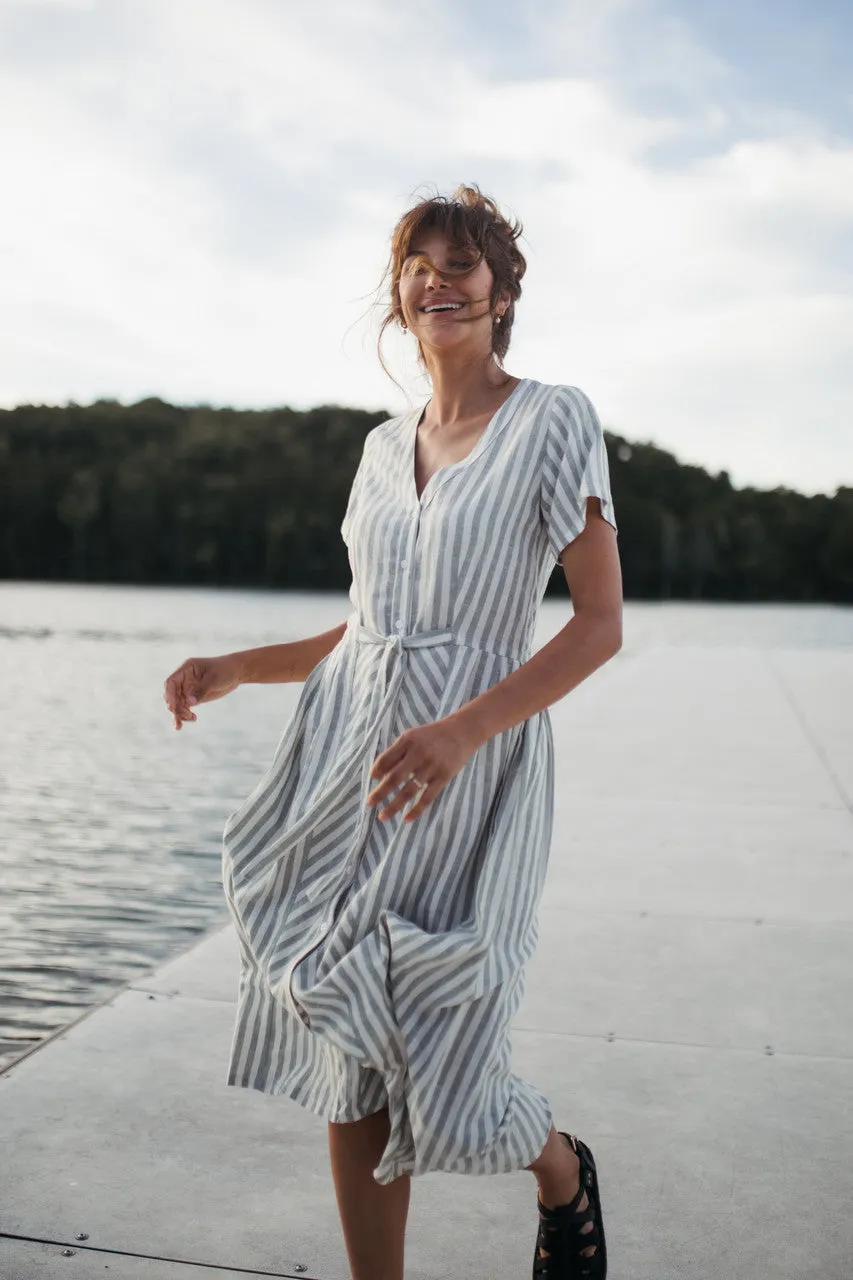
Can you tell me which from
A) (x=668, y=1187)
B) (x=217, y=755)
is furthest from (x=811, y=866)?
(x=217, y=755)

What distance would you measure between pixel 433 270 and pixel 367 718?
2.18 feet

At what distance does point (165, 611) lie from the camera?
153 feet

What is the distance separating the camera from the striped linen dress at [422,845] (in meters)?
1.94

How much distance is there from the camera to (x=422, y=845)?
2.01 metres

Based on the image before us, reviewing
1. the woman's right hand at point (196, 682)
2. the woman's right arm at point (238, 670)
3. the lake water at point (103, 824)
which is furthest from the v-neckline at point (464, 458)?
the lake water at point (103, 824)

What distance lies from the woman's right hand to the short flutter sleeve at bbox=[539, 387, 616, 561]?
0.60 m

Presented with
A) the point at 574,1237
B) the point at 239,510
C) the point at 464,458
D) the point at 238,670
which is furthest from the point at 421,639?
the point at 239,510

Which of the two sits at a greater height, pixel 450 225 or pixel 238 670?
pixel 450 225

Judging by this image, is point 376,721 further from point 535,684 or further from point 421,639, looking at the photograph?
point 535,684

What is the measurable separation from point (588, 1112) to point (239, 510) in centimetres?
8940

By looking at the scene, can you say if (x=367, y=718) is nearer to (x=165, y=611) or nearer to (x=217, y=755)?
(x=217, y=755)

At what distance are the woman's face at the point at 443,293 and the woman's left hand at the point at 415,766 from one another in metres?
0.65

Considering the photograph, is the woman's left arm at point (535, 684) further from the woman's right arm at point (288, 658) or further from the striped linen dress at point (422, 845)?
the woman's right arm at point (288, 658)

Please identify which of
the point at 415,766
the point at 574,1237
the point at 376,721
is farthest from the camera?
the point at 574,1237
